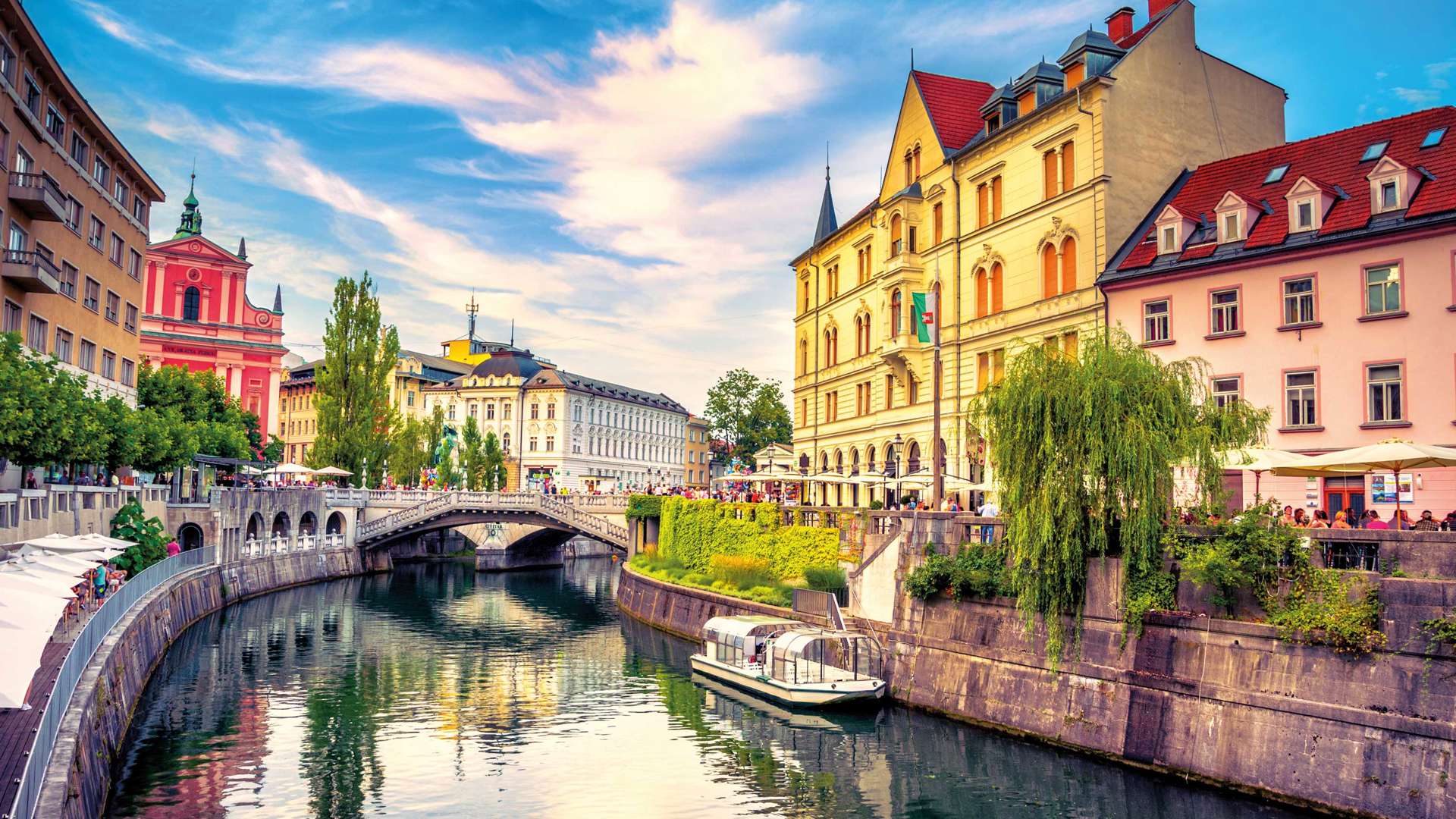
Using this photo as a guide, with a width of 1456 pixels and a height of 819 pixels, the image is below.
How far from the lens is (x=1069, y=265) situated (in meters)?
43.1

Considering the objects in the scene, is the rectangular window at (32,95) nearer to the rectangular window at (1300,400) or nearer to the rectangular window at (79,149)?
the rectangular window at (79,149)

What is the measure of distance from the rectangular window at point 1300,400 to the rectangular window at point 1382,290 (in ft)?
9.04

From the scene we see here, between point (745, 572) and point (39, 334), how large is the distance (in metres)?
32.6

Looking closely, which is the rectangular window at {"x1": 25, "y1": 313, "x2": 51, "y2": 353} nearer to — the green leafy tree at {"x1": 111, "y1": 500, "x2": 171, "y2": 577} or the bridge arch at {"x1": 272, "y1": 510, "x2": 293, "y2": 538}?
the green leafy tree at {"x1": 111, "y1": 500, "x2": 171, "y2": 577}

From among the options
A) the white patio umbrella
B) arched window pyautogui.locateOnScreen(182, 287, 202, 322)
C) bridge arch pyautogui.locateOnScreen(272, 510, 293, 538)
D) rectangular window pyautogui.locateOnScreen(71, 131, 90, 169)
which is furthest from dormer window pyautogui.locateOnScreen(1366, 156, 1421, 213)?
arched window pyautogui.locateOnScreen(182, 287, 202, 322)

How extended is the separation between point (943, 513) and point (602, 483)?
340ft

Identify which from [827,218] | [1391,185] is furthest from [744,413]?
[1391,185]

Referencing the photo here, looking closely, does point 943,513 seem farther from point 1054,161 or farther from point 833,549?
point 1054,161

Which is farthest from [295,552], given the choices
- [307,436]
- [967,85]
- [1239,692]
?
[307,436]

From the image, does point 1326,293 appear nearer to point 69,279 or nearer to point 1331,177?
point 1331,177

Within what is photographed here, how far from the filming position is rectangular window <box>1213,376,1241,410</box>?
121 ft

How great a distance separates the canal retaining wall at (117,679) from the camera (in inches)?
720

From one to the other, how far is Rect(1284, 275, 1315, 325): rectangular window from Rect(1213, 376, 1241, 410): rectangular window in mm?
2605

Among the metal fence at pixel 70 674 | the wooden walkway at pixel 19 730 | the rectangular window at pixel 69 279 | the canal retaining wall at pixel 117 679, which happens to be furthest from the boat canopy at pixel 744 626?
the rectangular window at pixel 69 279
